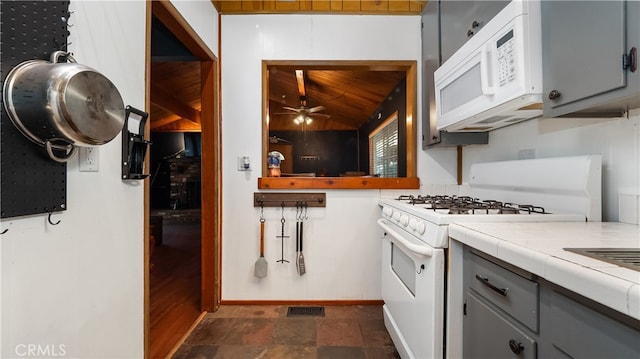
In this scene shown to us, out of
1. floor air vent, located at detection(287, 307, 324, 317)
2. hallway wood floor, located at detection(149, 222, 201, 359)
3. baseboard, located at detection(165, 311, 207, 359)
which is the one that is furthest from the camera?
floor air vent, located at detection(287, 307, 324, 317)

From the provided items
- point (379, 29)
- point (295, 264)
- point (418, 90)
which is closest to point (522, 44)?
point (418, 90)

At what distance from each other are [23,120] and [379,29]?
2.31 metres

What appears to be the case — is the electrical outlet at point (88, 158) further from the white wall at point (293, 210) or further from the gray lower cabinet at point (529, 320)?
the gray lower cabinet at point (529, 320)

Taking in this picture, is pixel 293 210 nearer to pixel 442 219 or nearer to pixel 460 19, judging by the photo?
pixel 442 219

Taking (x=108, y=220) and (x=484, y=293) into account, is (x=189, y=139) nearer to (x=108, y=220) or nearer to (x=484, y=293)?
(x=108, y=220)

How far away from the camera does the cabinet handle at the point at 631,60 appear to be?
782 mm

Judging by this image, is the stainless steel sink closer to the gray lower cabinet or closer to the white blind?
the gray lower cabinet

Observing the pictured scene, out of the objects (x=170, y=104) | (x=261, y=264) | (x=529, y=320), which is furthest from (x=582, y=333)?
(x=170, y=104)

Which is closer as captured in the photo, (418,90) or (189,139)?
(418,90)

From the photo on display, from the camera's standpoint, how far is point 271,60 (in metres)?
2.29

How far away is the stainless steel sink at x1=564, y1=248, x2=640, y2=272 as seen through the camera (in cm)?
61

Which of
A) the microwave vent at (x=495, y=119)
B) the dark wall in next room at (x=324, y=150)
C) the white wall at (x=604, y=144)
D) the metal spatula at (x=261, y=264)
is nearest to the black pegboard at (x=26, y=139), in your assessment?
the metal spatula at (x=261, y=264)

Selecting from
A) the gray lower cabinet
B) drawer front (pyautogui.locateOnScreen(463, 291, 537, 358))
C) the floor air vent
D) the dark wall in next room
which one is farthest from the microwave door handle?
the dark wall in next room

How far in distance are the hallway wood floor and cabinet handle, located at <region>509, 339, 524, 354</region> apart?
177cm
